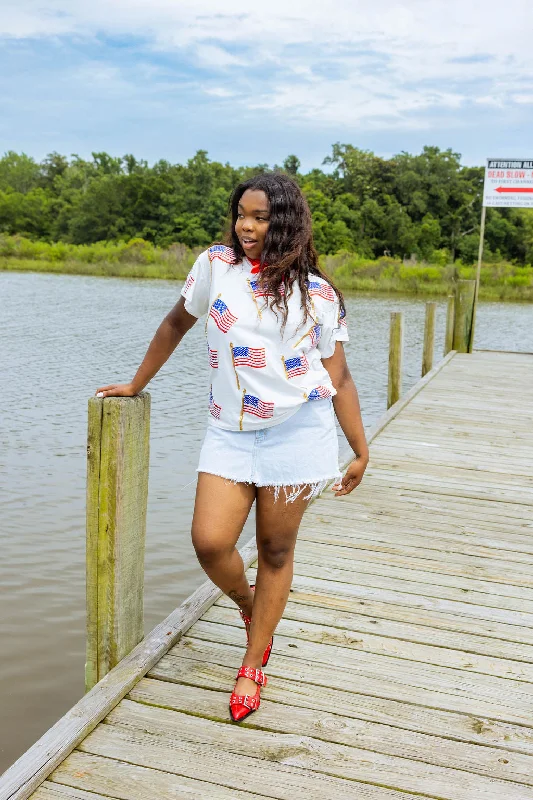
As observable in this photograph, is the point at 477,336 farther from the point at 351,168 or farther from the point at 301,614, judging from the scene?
the point at 351,168

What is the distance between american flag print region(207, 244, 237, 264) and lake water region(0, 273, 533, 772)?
48.7 inches

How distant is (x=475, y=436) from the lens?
23.0ft

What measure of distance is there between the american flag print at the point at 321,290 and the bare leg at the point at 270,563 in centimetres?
58

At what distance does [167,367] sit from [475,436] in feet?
24.4

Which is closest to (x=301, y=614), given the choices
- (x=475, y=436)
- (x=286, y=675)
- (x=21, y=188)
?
(x=286, y=675)

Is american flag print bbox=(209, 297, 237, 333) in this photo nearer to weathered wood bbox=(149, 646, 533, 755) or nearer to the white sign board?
weathered wood bbox=(149, 646, 533, 755)

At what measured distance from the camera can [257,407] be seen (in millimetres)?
2426

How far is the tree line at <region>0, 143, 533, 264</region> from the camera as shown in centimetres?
4841

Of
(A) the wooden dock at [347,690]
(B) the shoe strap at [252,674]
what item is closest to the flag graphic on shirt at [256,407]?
(B) the shoe strap at [252,674]

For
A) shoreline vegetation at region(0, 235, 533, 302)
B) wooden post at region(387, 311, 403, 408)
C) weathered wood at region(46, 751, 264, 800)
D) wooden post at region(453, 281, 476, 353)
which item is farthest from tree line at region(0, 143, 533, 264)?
weathered wood at region(46, 751, 264, 800)

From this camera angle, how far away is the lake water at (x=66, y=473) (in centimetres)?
412

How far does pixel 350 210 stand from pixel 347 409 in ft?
160

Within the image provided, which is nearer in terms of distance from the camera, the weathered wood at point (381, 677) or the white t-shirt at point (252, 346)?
the white t-shirt at point (252, 346)

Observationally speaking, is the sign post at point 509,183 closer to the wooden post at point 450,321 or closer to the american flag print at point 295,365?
the wooden post at point 450,321
